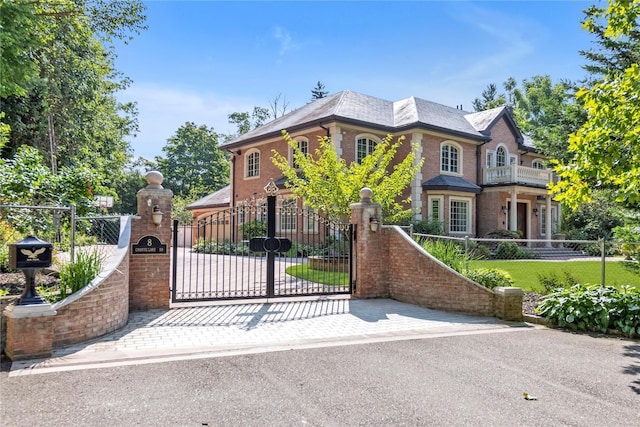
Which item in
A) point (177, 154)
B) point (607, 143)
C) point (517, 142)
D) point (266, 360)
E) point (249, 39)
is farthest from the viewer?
point (177, 154)

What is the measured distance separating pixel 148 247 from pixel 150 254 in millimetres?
136

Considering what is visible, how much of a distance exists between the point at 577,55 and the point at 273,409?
1700 centimetres

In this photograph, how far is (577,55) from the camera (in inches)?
601

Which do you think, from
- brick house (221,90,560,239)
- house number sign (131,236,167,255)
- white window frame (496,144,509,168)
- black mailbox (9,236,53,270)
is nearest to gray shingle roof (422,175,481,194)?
brick house (221,90,560,239)

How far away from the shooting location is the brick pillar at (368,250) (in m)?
9.64

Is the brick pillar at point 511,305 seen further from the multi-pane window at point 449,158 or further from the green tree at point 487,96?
the green tree at point 487,96

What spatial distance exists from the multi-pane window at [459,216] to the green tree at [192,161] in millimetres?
35626

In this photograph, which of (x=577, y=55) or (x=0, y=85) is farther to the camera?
(x=577, y=55)

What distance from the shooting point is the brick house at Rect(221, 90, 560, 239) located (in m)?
21.4

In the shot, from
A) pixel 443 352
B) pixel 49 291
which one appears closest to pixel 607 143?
pixel 443 352

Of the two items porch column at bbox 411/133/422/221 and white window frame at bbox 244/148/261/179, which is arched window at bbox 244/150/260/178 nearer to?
white window frame at bbox 244/148/261/179

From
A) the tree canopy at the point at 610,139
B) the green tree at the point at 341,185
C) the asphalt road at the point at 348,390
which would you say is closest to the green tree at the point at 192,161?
the green tree at the point at 341,185

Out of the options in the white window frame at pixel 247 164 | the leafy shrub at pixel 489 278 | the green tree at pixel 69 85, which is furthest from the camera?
the white window frame at pixel 247 164

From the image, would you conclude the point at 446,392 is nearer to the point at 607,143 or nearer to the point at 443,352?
the point at 443,352
